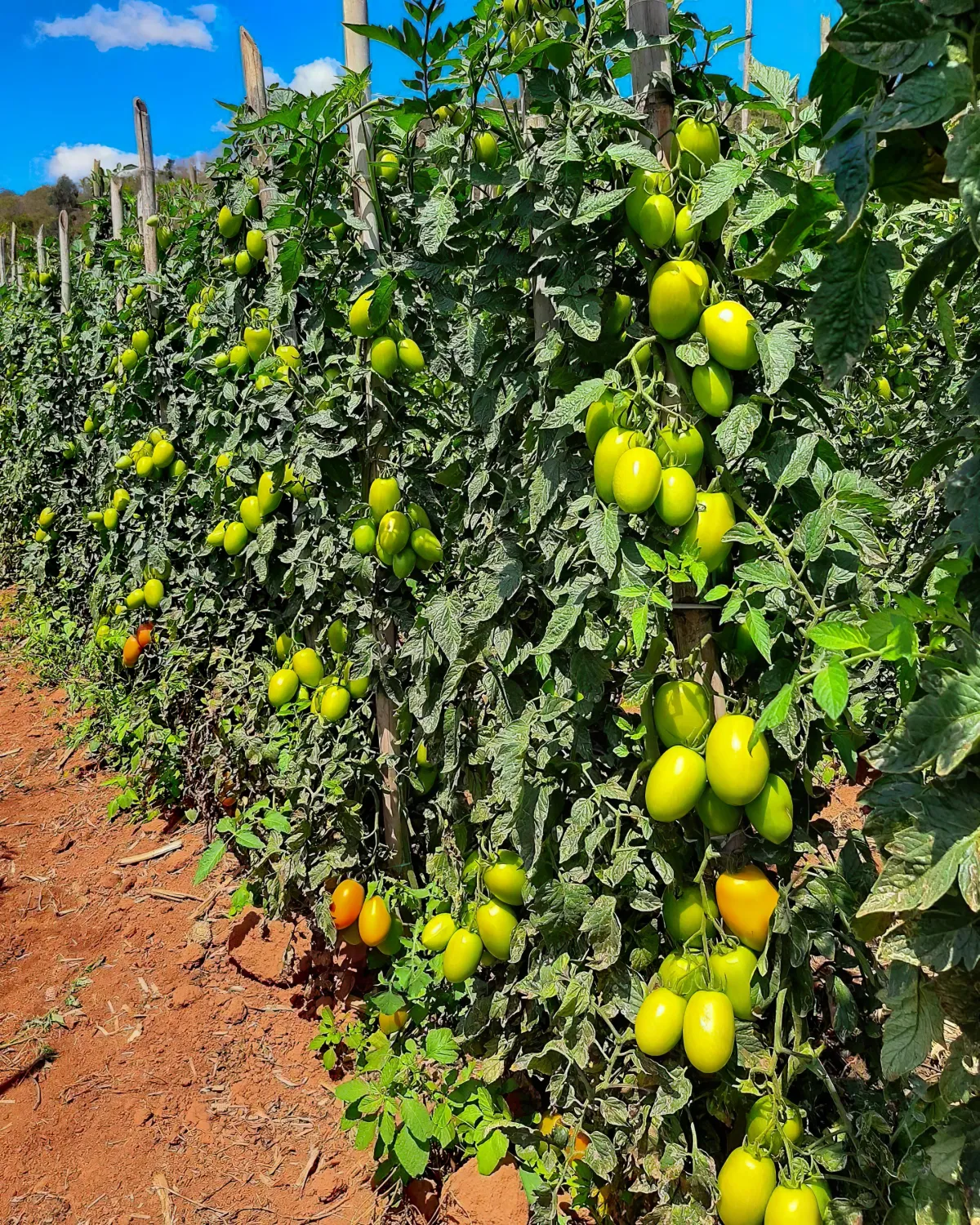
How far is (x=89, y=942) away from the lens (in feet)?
9.09

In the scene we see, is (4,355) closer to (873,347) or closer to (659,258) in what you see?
(873,347)

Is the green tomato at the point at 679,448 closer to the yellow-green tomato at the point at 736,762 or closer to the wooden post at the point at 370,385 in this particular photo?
the yellow-green tomato at the point at 736,762

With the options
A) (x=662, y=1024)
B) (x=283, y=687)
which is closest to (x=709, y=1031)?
(x=662, y=1024)

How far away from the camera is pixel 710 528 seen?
1202mm

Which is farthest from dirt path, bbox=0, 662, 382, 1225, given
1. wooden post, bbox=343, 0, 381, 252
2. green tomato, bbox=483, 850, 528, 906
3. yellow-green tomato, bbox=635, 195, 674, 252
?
wooden post, bbox=343, 0, 381, 252

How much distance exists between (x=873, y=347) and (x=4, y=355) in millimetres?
5666

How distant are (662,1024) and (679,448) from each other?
0.83 meters

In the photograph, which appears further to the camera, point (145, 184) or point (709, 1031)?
point (145, 184)

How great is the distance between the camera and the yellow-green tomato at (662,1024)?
4.09ft

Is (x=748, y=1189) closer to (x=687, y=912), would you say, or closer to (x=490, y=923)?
(x=687, y=912)

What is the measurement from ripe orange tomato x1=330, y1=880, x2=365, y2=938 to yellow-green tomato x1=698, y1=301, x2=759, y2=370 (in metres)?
1.60

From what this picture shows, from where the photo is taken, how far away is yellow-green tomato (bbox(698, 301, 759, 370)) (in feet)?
3.76

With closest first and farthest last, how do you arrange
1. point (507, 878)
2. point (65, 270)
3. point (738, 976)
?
point (738, 976) < point (507, 878) < point (65, 270)

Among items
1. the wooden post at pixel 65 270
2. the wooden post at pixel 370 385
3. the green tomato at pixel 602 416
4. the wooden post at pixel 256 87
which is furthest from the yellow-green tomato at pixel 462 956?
the wooden post at pixel 65 270
